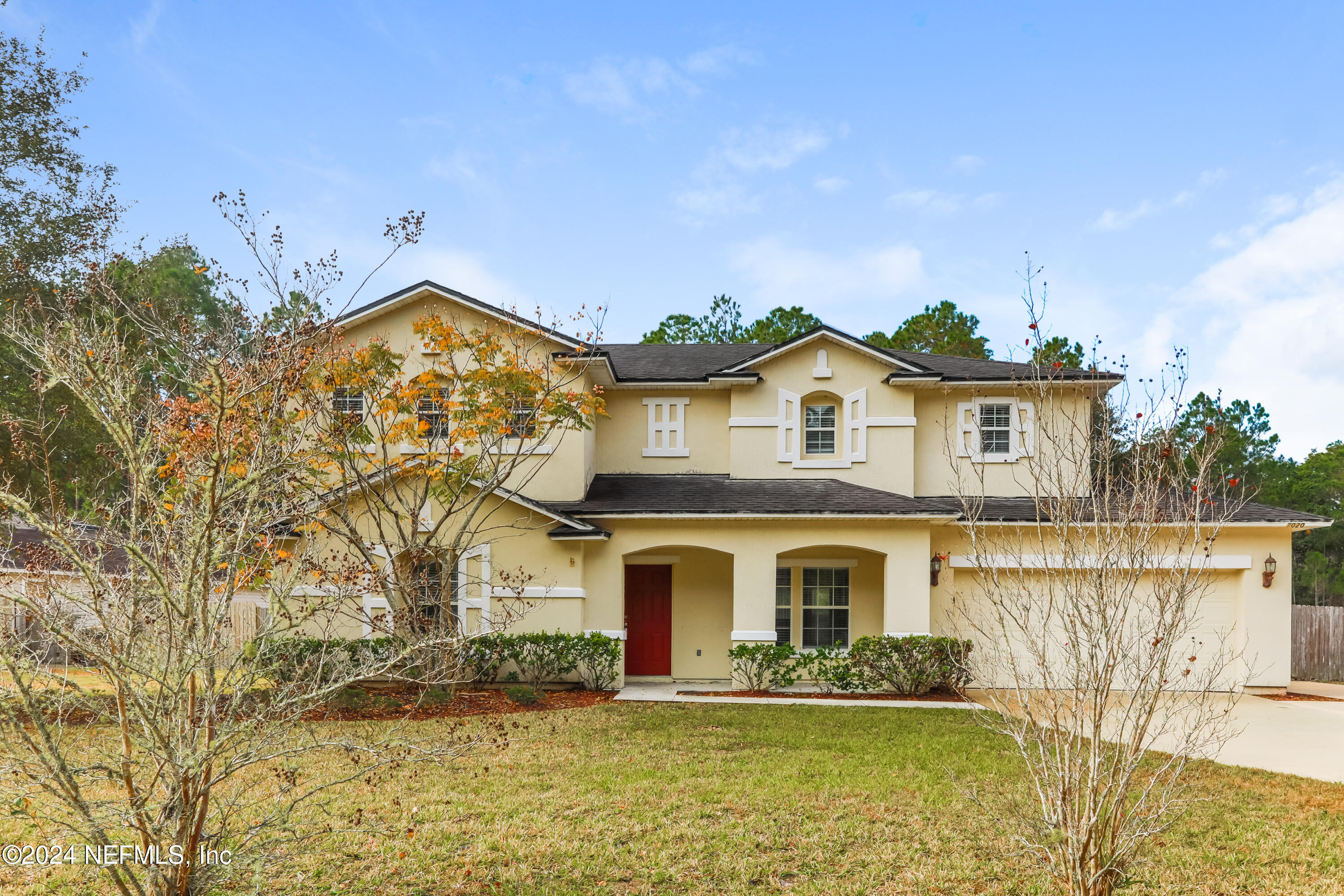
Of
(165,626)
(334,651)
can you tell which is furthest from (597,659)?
(165,626)

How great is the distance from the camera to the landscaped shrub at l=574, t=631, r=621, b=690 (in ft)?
45.3

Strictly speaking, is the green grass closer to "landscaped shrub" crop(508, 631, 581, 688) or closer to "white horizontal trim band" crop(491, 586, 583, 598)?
"landscaped shrub" crop(508, 631, 581, 688)

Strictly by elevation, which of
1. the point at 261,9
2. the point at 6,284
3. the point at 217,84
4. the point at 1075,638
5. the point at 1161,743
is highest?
the point at 261,9

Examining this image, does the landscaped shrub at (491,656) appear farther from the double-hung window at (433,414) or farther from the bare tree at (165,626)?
the bare tree at (165,626)

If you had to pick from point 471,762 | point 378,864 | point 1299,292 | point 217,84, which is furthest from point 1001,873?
point 1299,292

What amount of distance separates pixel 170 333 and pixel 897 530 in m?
12.2

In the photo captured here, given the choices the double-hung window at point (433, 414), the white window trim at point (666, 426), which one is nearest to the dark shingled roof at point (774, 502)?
the white window trim at point (666, 426)

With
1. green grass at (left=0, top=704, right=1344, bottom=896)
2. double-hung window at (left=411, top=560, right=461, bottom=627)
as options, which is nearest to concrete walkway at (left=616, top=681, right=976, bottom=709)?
green grass at (left=0, top=704, right=1344, bottom=896)

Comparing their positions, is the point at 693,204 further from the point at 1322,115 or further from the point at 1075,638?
the point at 1075,638

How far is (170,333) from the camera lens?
5.59m

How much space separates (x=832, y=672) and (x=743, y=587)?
226cm

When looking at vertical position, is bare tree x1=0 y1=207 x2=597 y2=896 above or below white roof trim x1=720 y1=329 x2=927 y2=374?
below

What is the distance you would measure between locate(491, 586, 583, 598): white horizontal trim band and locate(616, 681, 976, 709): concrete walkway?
2.00m

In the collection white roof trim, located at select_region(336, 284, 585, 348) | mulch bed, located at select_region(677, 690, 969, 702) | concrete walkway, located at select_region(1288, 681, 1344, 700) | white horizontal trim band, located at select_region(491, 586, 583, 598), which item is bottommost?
concrete walkway, located at select_region(1288, 681, 1344, 700)
